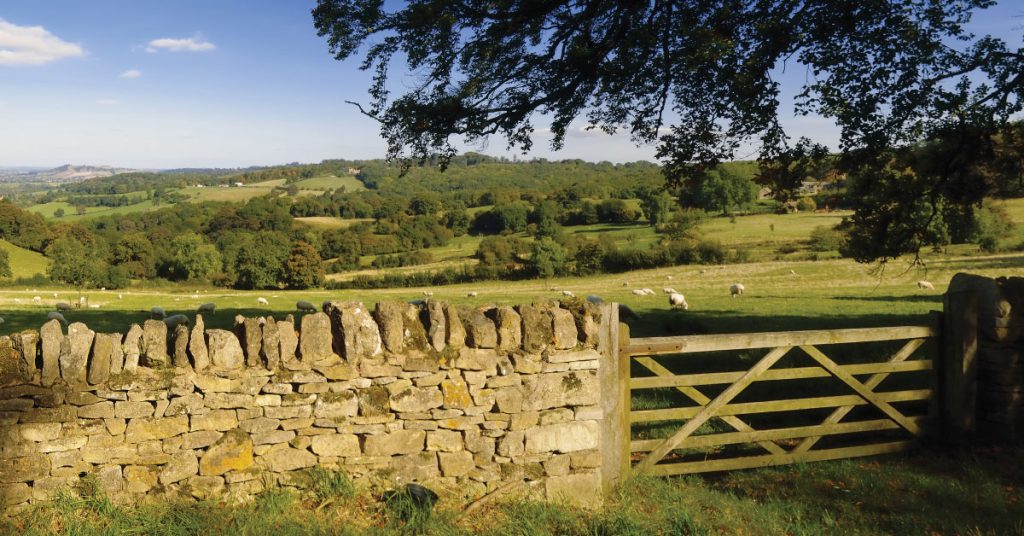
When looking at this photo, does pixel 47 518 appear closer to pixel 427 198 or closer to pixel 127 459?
pixel 127 459

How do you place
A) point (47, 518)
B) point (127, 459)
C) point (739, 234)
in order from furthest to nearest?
point (739, 234) → point (127, 459) → point (47, 518)

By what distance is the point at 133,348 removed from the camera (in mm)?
4473

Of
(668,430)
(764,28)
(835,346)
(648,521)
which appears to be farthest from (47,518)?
(835,346)

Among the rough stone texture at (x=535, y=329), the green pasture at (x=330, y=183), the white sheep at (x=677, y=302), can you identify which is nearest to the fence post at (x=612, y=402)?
the rough stone texture at (x=535, y=329)

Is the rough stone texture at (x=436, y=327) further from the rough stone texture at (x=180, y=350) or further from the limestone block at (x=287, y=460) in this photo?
the rough stone texture at (x=180, y=350)

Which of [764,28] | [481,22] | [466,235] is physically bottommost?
[466,235]

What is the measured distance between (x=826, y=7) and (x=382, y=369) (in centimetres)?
851

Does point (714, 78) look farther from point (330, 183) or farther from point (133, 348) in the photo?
point (330, 183)

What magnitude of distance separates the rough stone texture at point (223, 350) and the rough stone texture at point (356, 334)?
2.51ft

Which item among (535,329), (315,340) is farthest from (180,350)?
(535,329)

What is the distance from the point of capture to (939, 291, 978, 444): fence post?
642 centimetres

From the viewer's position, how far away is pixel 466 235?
300 feet

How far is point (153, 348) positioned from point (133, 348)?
15 centimetres

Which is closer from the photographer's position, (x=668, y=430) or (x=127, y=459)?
(x=127, y=459)
